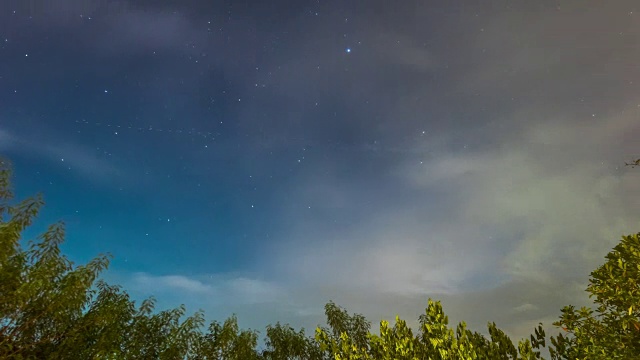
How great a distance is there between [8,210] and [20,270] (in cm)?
297

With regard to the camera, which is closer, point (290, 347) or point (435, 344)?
point (435, 344)

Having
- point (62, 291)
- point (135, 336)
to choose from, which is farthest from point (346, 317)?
point (62, 291)

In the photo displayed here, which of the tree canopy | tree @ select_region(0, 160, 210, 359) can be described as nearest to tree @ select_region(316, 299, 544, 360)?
the tree canopy

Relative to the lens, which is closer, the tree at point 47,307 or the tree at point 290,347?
the tree at point 47,307

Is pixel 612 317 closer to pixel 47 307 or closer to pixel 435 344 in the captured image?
pixel 435 344

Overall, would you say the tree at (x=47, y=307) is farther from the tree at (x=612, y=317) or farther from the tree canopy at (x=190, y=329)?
the tree at (x=612, y=317)

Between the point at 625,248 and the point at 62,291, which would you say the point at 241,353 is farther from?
the point at 625,248

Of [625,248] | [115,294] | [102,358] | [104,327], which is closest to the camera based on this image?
[625,248]

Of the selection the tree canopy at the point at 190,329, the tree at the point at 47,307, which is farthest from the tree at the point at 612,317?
the tree at the point at 47,307

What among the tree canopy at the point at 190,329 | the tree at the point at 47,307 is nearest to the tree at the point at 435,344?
the tree canopy at the point at 190,329

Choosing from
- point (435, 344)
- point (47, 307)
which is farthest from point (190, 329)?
point (435, 344)

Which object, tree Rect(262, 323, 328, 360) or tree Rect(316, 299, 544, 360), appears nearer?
tree Rect(316, 299, 544, 360)

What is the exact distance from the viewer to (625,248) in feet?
40.0

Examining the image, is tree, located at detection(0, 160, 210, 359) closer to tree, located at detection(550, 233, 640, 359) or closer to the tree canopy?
the tree canopy
